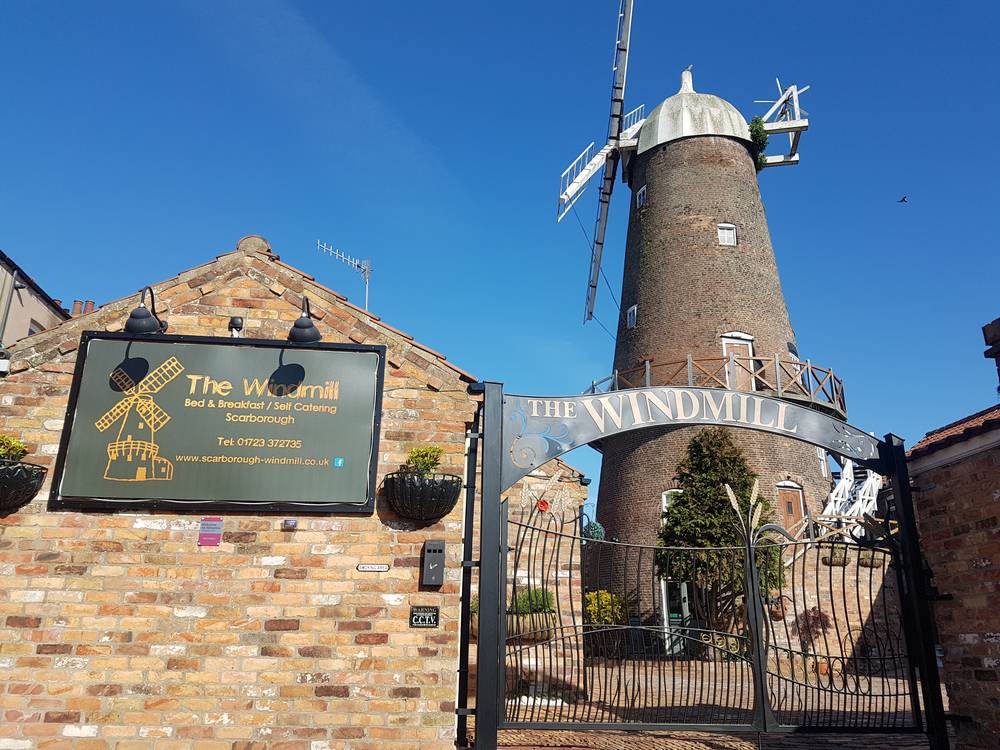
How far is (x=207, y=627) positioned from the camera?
556 centimetres

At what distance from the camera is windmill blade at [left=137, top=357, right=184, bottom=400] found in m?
6.13

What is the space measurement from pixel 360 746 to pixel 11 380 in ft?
13.5

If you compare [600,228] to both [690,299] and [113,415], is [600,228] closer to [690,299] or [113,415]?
[690,299]

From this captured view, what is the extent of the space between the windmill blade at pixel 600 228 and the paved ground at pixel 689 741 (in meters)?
22.0

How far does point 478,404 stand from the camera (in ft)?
22.3

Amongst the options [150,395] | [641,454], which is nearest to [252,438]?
[150,395]

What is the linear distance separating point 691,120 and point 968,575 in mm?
18850

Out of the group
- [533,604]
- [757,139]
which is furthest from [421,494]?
[757,139]

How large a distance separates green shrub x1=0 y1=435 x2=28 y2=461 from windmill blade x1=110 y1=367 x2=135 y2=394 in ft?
2.71

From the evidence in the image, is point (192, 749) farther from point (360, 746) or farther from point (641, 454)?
point (641, 454)

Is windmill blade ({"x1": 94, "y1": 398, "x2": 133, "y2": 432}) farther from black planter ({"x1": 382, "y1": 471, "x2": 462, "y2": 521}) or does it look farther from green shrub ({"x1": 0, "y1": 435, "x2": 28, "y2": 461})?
black planter ({"x1": 382, "y1": 471, "x2": 462, "y2": 521})

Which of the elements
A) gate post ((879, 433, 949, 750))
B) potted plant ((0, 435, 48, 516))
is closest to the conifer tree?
gate post ((879, 433, 949, 750))

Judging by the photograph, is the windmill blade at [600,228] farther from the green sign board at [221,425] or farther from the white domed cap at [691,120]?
the green sign board at [221,425]

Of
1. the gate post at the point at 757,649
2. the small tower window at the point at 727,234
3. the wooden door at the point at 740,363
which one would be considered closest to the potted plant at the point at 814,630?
the gate post at the point at 757,649
